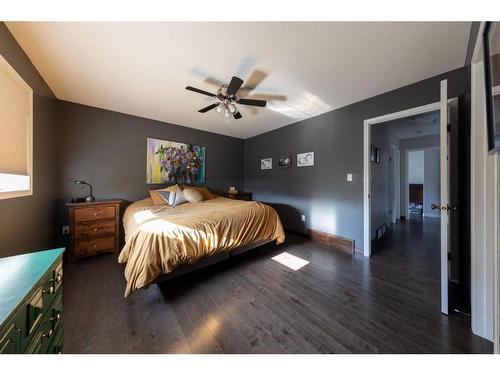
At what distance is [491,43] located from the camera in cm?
98

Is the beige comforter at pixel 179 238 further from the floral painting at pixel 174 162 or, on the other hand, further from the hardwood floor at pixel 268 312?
the floral painting at pixel 174 162

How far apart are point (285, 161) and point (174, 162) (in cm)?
242

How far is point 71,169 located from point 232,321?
327cm

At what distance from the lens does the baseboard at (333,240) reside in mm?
2744

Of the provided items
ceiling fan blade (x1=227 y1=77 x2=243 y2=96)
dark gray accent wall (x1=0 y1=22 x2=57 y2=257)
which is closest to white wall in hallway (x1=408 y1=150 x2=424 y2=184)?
ceiling fan blade (x1=227 y1=77 x2=243 y2=96)

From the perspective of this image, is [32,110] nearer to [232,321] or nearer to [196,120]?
[196,120]

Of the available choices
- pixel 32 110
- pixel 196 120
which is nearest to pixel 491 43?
pixel 196 120

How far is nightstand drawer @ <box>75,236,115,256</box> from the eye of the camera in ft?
7.65

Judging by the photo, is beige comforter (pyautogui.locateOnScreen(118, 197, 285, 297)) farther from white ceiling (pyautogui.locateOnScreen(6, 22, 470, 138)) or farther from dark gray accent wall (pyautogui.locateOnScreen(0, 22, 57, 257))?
white ceiling (pyautogui.locateOnScreen(6, 22, 470, 138))

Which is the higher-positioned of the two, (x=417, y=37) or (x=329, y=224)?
(x=417, y=37)

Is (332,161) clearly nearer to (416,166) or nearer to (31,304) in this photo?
(31,304)

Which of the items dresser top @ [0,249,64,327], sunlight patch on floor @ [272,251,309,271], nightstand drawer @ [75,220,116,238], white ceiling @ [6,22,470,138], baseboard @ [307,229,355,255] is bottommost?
sunlight patch on floor @ [272,251,309,271]

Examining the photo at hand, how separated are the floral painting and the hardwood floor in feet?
5.81

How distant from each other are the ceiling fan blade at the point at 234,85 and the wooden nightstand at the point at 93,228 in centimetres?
231
